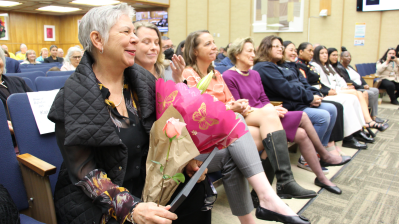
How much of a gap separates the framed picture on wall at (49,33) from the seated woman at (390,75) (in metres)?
14.2

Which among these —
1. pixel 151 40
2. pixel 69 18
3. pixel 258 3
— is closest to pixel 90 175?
pixel 151 40

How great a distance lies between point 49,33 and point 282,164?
15273 mm

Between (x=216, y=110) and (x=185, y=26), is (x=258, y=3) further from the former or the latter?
(x=216, y=110)

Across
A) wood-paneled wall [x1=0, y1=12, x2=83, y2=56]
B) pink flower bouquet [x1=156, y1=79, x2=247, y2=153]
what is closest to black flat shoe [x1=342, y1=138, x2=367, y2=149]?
pink flower bouquet [x1=156, y1=79, x2=247, y2=153]

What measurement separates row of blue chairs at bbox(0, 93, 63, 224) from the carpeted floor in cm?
153

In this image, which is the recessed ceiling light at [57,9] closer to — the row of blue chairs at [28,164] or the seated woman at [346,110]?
the seated woman at [346,110]

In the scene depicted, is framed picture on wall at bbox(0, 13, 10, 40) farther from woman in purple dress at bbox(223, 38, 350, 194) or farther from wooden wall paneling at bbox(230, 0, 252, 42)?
woman in purple dress at bbox(223, 38, 350, 194)

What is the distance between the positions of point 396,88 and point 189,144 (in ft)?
22.0

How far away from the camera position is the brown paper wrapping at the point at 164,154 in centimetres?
82

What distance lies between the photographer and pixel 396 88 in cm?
600

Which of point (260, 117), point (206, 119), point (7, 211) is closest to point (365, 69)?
point (260, 117)

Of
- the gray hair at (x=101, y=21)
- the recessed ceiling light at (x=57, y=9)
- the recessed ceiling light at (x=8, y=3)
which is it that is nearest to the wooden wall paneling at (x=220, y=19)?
the recessed ceiling light at (x=57, y=9)

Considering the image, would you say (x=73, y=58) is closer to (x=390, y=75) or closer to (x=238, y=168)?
(x=238, y=168)

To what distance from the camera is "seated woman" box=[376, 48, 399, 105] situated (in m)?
5.88
